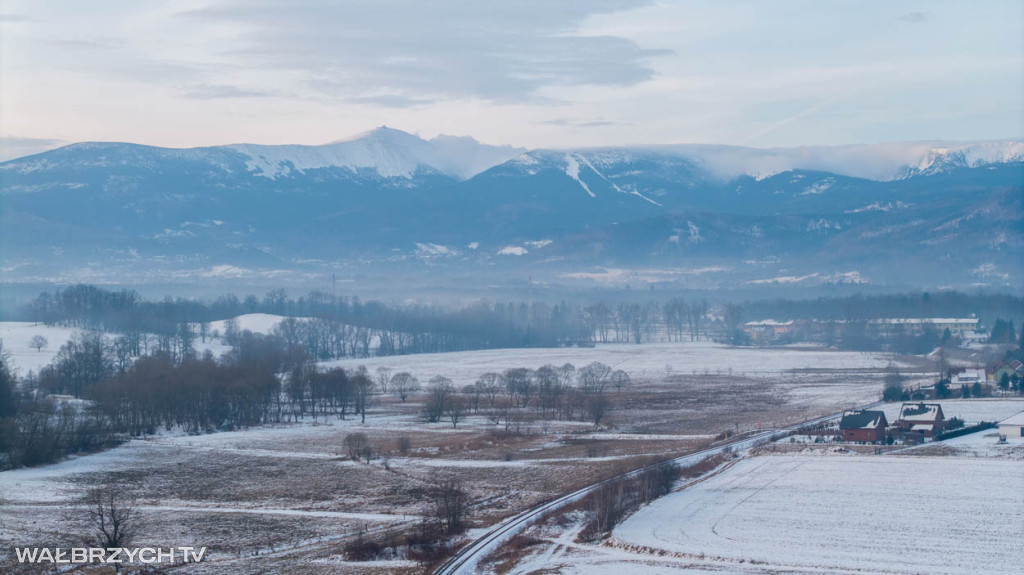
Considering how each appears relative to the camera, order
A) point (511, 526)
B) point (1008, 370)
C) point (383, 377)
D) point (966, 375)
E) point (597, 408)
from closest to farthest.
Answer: point (511, 526) < point (597, 408) < point (1008, 370) < point (966, 375) < point (383, 377)

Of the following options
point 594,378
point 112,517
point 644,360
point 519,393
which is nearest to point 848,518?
point 112,517

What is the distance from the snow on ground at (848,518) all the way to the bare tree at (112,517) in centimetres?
1092

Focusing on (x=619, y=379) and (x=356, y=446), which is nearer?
(x=356, y=446)

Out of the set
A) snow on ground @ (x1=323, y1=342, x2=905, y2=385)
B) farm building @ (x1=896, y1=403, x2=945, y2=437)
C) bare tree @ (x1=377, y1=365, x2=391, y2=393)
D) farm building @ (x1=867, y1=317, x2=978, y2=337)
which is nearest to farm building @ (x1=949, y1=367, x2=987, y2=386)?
snow on ground @ (x1=323, y1=342, x2=905, y2=385)

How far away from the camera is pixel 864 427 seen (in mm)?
43531

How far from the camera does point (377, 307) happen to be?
13300cm

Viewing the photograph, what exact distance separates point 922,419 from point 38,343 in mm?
64541

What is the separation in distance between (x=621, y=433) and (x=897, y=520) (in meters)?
20.4

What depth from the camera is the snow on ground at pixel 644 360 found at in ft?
264

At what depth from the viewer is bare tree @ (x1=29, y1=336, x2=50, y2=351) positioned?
80.7 metres

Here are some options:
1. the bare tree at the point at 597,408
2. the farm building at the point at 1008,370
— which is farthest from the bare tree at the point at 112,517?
the farm building at the point at 1008,370

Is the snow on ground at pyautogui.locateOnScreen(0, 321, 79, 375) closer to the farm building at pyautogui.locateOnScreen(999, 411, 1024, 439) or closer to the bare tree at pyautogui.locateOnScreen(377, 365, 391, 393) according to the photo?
the bare tree at pyautogui.locateOnScreen(377, 365, 391, 393)

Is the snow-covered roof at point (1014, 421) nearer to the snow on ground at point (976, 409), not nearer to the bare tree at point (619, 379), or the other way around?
the snow on ground at point (976, 409)

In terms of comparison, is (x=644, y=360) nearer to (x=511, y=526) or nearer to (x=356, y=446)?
(x=356, y=446)
